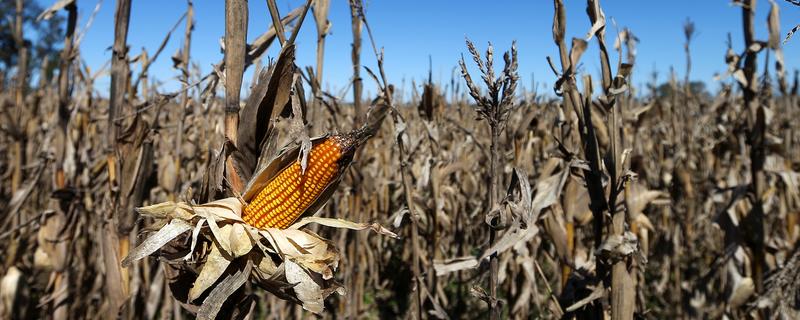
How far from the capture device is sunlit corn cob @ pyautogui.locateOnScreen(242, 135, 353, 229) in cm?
124

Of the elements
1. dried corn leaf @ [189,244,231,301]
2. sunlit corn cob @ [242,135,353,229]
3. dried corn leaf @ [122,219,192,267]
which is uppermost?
sunlit corn cob @ [242,135,353,229]

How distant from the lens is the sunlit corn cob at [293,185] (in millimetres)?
1235

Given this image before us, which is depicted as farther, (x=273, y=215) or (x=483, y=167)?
(x=483, y=167)

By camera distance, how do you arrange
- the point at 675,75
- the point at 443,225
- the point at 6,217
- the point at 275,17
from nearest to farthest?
the point at 275,17
the point at 6,217
the point at 443,225
the point at 675,75

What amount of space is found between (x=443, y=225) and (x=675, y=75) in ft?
15.1

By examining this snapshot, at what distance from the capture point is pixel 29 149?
15.8 feet

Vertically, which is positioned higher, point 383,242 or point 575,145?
point 575,145

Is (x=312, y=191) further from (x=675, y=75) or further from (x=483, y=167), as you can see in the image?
(x=675, y=75)

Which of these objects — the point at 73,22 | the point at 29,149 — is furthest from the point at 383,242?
the point at 73,22

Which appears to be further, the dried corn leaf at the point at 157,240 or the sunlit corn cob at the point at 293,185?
the sunlit corn cob at the point at 293,185

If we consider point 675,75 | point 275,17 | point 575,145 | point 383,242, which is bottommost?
point 383,242

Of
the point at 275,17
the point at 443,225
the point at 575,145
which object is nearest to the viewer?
the point at 275,17

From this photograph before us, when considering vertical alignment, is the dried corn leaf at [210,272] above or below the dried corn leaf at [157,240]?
below

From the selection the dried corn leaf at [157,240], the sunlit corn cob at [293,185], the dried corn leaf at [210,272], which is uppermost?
the sunlit corn cob at [293,185]
